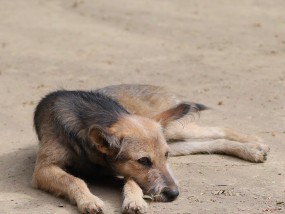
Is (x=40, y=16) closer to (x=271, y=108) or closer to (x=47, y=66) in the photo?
(x=47, y=66)

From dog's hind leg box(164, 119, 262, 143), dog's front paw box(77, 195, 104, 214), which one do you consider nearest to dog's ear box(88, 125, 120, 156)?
dog's front paw box(77, 195, 104, 214)

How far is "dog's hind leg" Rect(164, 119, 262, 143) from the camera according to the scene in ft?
27.2

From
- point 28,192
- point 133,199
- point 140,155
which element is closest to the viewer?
point 133,199

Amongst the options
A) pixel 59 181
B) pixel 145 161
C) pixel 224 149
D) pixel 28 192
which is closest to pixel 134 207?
pixel 145 161

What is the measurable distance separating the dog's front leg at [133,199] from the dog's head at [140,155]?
0.31ft

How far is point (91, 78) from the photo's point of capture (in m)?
11.2

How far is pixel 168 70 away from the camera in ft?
38.3

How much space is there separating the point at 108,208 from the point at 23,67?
5.78 m

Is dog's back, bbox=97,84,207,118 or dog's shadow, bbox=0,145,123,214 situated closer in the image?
dog's shadow, bbox=0,145,123,214

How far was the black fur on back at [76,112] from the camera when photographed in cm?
697

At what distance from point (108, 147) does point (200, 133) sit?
82.5 inches

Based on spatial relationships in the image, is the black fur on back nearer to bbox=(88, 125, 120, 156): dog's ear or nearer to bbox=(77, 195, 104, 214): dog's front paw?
bbox=(88, 125, 120, 156): dog's ear

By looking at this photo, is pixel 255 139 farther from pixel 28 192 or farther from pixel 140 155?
pixel 28 192

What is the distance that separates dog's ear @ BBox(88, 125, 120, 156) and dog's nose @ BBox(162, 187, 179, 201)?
56cm
